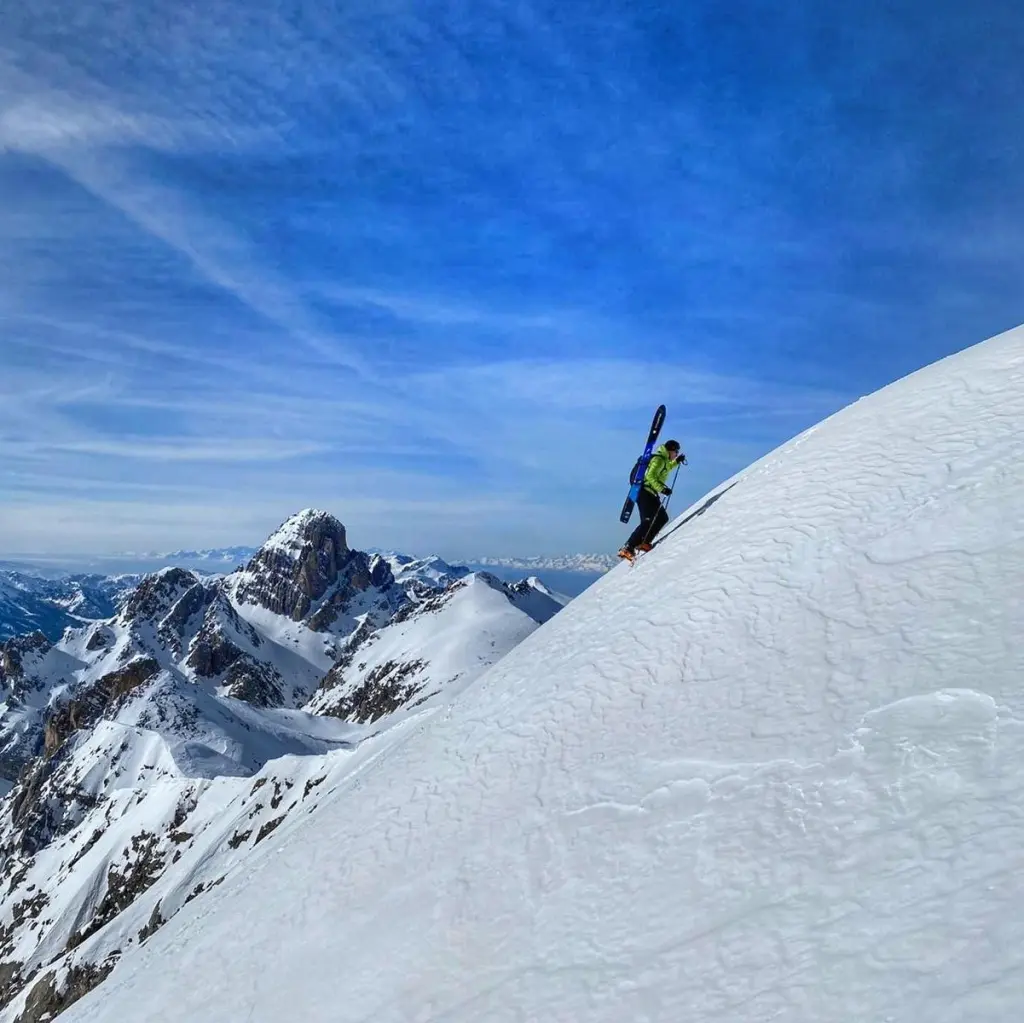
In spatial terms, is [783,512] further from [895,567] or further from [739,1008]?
[739,1008]

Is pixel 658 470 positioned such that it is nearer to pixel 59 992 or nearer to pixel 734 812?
pixel 734 812

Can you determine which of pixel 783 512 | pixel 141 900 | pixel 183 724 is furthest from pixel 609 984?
pixel 183 724

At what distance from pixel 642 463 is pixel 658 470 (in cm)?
64

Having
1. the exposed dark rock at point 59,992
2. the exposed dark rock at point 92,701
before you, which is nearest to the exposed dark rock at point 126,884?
the exposed dark rock at point 59,992

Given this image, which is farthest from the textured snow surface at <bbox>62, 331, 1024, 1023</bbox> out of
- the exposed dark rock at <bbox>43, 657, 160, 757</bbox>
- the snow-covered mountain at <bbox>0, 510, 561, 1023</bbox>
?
the exposed dark rock at <bbox>43, 657, 160, 757</bbox>

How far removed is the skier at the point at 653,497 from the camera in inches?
661

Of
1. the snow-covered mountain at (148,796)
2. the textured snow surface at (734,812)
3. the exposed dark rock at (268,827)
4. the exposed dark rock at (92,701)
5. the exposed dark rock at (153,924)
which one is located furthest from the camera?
the exposed dark rock at (92,701)

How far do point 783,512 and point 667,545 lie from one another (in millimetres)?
3477

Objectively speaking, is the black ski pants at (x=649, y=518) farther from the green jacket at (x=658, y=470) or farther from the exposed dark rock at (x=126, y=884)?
the exposed dark rock at (x=126, y=884)

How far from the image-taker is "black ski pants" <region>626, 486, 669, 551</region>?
55.7 feet

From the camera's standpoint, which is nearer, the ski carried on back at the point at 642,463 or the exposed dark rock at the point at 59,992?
the ski carried on back at the point at 642,463

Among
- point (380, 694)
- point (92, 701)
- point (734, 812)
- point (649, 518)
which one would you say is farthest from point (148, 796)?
point (92, 701)

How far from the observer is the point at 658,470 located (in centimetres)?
1680

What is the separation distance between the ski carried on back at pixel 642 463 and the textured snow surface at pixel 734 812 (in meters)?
3.76
